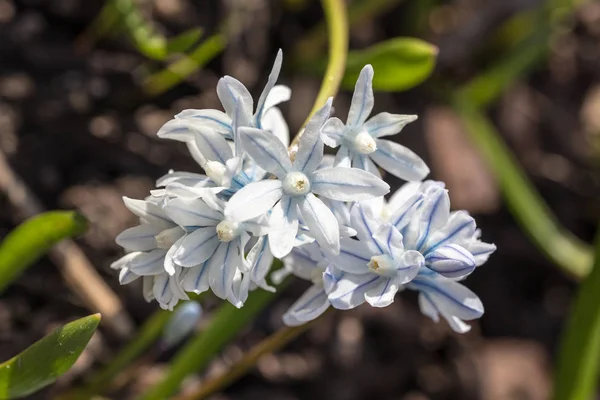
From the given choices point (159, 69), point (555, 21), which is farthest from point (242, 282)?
point (555, 21)

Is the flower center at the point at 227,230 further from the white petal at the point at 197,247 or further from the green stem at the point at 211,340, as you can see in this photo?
the green stem at the point at 211,340

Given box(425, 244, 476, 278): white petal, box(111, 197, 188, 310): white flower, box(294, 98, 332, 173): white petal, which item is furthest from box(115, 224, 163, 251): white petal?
box(425, 244, 476, 278): white petal

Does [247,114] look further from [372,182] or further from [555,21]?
[555,21]

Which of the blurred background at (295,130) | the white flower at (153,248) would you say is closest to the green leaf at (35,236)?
the white flower at (153,248)

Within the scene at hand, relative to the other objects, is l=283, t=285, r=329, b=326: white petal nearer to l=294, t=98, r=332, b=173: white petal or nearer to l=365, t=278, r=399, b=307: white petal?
l=365, t=278, r=399, b=307: white petal

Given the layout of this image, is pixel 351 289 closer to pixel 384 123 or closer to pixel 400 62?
→ pixel 384 123
